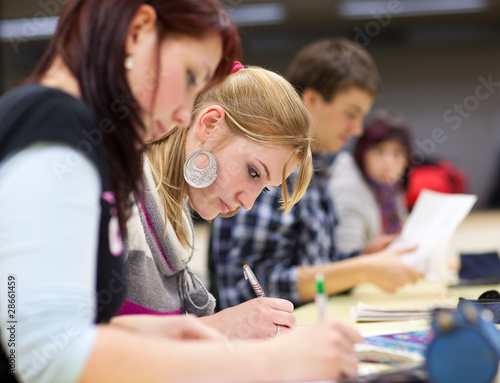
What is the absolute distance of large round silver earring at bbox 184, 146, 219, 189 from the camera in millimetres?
1126

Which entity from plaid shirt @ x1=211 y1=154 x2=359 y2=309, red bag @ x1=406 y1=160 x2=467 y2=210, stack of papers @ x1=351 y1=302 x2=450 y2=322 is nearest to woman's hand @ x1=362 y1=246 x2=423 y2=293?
plaid shirt @ x1=211 y1=154 x2=359 y2=309

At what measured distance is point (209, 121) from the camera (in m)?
1.14

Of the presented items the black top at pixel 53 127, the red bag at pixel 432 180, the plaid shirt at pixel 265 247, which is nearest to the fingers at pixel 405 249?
the plaid shirt at pixel 265 247

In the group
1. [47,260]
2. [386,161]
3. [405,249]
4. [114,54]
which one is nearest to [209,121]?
[114,54]

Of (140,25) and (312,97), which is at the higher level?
(140,25)

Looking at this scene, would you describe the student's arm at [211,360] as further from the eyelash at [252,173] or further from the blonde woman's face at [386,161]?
the blonde woman's face at [386,161]

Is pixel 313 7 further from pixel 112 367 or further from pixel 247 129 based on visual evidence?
pixel 112 367

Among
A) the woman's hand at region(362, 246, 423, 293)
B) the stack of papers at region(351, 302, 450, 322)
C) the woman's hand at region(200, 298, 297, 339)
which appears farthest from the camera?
the woman's hand at region(362, 246, 423, 293)

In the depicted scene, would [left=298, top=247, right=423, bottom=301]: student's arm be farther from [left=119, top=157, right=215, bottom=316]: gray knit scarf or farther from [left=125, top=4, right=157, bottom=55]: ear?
[left=125, top=4, right=157, bottom=55]: ear

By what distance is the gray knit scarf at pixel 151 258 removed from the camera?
41.8 inches

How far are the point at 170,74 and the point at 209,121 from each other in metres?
0.45

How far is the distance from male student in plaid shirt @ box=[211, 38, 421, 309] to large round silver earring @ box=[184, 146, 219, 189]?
1.74ft

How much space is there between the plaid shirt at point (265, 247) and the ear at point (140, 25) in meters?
1.04

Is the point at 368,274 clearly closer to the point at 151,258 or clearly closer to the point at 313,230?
the point at 313,230
